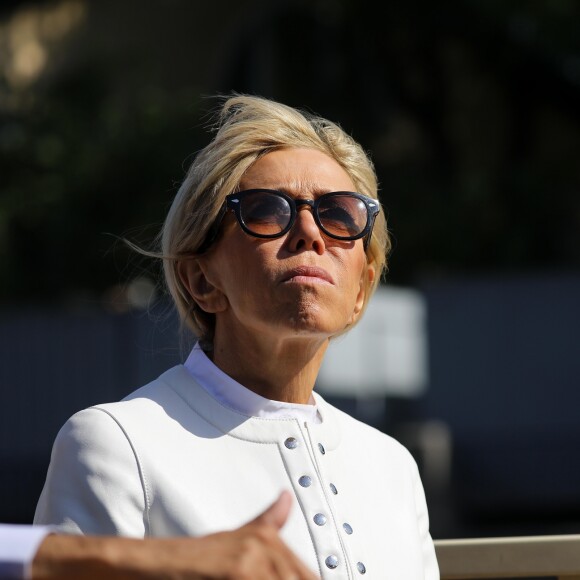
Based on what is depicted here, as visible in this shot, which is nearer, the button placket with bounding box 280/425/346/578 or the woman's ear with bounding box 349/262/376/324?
the button placket with bounding box 280/425/346/578

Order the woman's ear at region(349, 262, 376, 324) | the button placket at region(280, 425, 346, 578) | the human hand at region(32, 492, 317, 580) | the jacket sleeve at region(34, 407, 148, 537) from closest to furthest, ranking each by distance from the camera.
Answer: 1. the human hand at region(32, 492, 317, 580)
2. the jacket sleeve at region(34, 407, 148, 537)
3. the button placket at region(280, 425, 346, 578)
4. the woman's ear at region(349, 262, 376, 324)

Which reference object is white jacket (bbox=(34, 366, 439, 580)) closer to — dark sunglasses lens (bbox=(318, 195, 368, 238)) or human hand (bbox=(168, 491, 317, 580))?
dark sunglasses lens (bbox=(318, 195, 368, 238))

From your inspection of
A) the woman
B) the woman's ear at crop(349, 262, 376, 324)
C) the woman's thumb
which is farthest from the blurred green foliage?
the woman's thumb

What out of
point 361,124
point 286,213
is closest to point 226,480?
point 286,213

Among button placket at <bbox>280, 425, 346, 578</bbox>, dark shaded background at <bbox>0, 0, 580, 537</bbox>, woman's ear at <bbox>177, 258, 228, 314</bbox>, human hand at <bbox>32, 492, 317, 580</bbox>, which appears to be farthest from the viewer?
dark shaded background at <bbox>0, 0, 580, 537</bbox>

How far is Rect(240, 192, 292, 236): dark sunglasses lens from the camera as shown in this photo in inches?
86.1

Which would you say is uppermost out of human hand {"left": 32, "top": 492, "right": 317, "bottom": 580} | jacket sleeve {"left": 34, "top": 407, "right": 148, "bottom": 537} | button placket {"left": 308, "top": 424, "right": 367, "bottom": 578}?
human hand {"left": 32, "top": 492, "right": 317, "bottom": 580}

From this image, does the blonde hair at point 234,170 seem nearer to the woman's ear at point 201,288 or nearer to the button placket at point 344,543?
the woman's ear at point 201,288

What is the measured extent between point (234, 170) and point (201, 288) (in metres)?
0.23

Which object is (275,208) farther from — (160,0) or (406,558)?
(160,0)

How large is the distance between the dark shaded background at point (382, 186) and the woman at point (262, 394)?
9.00m

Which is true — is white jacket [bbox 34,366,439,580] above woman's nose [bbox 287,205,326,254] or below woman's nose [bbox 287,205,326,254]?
below

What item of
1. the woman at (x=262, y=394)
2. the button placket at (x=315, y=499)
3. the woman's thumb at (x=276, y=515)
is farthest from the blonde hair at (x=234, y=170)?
the woman's thumb at (x=276, y=515)

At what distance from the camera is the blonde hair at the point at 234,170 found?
2.26 m
